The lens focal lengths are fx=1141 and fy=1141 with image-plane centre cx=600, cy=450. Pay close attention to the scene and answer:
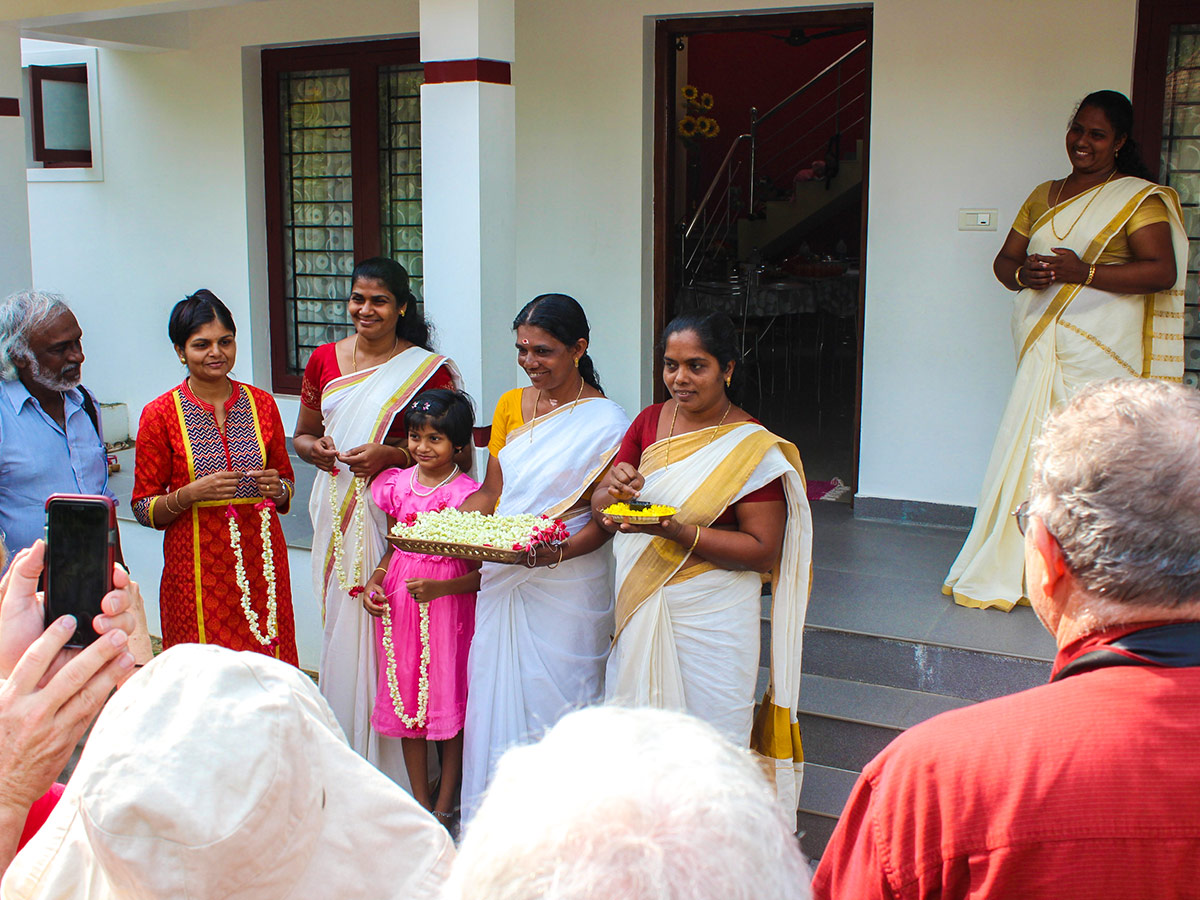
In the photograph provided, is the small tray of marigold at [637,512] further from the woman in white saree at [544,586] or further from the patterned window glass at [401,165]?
the patterned window glass at [401,165]

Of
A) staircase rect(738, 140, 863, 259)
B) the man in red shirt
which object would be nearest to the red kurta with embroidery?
the man in red shirt

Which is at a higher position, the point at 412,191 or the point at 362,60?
the point at 362,60

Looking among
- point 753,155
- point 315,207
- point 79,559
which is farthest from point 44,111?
point 79,559

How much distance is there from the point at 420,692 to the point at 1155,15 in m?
4.53

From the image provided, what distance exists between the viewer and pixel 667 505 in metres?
3.35

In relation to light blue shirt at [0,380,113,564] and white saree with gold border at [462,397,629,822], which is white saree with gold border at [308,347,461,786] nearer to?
white saree with gold border at [462,397,629,822]

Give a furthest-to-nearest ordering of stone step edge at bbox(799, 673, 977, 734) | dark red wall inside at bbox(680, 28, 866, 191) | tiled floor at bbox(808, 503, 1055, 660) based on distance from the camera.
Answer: dark red wall inside at bbox(680, 28, 866, 191) → tiled floor at bbox(808, 503, 1055, 660) → stone step edge at bbox(799, 673, 977, 734)

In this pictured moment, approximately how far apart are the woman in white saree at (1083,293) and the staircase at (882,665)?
0.29m

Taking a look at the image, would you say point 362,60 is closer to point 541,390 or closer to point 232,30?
point 232,30

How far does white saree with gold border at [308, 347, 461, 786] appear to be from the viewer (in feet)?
13.1

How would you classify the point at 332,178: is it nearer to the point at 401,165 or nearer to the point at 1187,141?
the point at 401,165

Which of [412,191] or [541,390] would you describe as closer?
[541,390]

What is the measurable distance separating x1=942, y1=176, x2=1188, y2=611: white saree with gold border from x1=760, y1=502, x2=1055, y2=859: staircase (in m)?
0.23

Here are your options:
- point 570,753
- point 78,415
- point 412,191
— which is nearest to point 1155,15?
point 412,191
